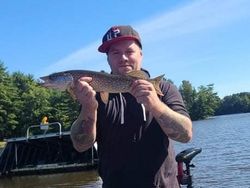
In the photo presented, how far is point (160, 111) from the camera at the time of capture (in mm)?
3609

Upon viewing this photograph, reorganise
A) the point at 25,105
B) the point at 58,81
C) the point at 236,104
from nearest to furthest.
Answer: the point at 58,81 < the point at 25,105 < the point at 236,104

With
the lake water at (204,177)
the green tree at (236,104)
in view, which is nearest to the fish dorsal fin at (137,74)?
the lake water at (204,177)

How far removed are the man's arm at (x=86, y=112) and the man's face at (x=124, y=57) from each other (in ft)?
0.94

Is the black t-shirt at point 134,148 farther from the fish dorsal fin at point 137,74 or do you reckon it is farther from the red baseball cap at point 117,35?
the red baseball cap at point 117,35

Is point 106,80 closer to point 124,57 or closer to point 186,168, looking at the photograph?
point 124,57

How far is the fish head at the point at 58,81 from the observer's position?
3.91m

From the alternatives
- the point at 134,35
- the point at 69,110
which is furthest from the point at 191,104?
the point at 134,35

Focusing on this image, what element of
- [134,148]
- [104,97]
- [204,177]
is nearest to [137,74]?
[104,97]

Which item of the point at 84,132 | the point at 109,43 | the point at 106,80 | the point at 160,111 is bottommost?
the point at 84,132

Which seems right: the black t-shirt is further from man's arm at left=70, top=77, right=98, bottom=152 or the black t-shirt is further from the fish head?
the fish head

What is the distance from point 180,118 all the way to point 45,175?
21.9 meters

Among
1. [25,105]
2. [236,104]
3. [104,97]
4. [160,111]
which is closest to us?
[160,111]

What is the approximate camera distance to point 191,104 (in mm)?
136500

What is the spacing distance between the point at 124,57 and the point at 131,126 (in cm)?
Result: 55
